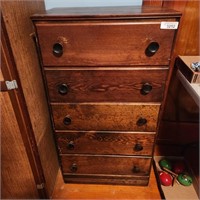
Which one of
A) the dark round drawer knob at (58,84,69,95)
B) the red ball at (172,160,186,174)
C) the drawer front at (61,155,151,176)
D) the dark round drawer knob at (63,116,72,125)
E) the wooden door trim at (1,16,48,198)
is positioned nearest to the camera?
the wooden door trim at (1,16,48,198)

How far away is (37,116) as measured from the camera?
108 cm

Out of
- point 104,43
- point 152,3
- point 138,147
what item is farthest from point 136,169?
point 152,3

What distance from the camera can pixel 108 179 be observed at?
54.1 inches

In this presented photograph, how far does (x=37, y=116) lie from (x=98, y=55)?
0.50m

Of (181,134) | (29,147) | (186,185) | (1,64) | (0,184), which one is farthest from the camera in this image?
(181,134)

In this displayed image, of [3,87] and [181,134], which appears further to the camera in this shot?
[181,134]

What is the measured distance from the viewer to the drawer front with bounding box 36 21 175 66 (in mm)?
840

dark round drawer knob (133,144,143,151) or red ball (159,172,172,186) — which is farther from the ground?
dark round drawer knob (133,144,143,151)

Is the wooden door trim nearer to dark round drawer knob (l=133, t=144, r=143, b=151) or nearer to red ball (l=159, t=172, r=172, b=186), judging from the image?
dark round drawer knob (l=133, t=144, r=143, b=151)

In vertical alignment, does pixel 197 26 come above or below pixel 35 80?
above

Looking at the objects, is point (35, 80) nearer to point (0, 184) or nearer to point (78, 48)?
point (78, 48)

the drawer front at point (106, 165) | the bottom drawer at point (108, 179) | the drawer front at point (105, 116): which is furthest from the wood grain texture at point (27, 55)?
the bottom drawer at point (108, 179)

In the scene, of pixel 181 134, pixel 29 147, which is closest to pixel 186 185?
pixel 181 134

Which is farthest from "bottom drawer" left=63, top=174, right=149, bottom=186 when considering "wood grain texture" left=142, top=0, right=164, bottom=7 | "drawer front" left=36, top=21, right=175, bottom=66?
"wood grain texture" left=142, top=0, right=164, bottom=7
